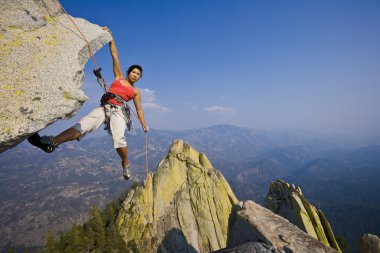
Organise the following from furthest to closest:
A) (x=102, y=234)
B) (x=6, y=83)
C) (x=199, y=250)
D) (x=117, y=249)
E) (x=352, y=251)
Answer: (x=352, y=251)
(x=102, y=234)
(x=117, y=249)
(x=199, y=250)
(x=6, y=83)

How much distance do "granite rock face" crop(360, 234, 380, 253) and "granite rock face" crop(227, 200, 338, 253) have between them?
21071 mm

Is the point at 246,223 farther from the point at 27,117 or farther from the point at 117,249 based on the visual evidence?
the point at 117,249

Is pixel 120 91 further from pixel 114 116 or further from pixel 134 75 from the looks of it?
pixel 114 116

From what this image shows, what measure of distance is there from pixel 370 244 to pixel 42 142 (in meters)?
30.8

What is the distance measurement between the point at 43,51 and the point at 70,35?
1.61 meters

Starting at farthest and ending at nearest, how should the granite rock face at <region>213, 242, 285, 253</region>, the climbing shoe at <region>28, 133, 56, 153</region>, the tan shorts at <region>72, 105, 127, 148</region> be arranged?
the tan shorts at <region>72, 105, 127, 148</region> → the granite rock face at <region>213, 242, 285, 253</region> → the climbing shoe at <region>28, 133, 56, 153</region>

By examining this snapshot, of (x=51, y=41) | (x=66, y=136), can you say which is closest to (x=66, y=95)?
(x=66, y=136)

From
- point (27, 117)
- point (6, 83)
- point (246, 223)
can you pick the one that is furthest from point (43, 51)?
point (246, 223)

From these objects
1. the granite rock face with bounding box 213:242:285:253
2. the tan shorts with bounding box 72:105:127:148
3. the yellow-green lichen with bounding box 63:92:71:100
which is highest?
the yellow-green lichen with bounding box 63:92:71:100

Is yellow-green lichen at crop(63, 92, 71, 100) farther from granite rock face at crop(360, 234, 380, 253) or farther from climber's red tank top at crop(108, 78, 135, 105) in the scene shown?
granite rock face at crop(360, 234, 380, 253)

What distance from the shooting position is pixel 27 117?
602 cm

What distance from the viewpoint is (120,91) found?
9.76 m

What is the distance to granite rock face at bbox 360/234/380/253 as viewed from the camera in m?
23.4

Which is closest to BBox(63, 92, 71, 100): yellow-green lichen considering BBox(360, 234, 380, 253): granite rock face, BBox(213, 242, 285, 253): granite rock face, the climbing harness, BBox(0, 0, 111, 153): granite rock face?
BBox(0, 0, 111, 153): granite rock face
